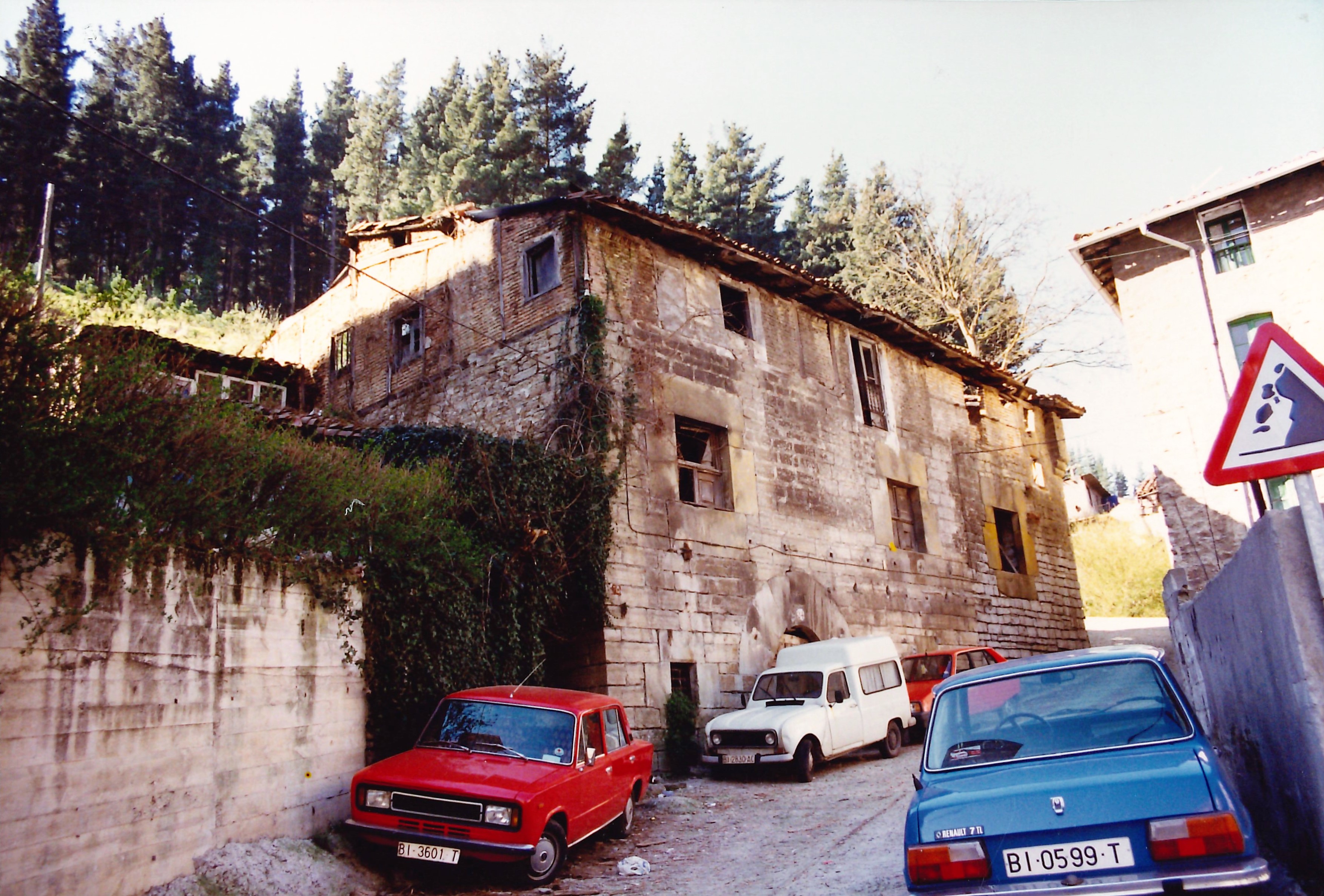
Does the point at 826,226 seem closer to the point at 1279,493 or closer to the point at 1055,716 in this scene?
the point at 1279,493

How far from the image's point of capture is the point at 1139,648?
4.85m

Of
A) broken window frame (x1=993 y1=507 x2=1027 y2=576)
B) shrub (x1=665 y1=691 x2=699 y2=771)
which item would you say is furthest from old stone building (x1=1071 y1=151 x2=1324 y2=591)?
shrub (x1=665 y1=691 x2=699 y2=771)

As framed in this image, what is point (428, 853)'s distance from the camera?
20.9 ft

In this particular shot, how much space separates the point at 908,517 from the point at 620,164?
2156 centimetres

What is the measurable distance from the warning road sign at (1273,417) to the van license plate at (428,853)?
17.7 feet

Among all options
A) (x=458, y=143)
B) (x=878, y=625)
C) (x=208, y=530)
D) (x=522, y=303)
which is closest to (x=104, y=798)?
(x=208, y=530)

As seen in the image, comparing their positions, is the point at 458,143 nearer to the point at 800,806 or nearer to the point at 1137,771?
the point at 800,806

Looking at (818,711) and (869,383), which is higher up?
(869,383)

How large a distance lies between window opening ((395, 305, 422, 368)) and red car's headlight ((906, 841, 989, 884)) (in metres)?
14.0

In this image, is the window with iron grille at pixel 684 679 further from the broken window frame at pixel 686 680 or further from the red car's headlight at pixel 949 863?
the red car's headlight at pixel 949 863

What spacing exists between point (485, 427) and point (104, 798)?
29.3ft

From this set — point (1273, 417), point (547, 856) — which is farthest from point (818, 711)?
point (1273, 417)

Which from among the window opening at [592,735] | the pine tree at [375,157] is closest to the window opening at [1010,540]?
the window opening at [592,735]

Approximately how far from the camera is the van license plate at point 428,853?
6285 millimetres
